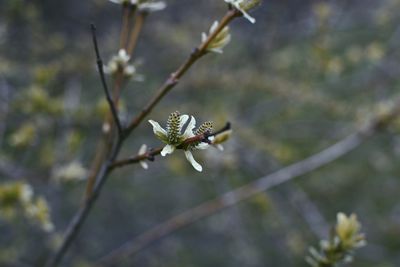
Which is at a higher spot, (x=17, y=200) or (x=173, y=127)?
(x=17, y=200)

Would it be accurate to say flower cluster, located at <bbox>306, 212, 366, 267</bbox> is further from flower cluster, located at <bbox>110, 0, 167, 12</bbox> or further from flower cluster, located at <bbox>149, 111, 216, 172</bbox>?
flower cluster, located at <bbox>110, 0, 167, 12</bbox>

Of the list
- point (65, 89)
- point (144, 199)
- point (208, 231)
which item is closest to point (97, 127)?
point (65, 89)

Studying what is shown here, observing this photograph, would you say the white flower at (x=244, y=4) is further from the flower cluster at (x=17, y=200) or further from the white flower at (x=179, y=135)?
the flower cluster at (x=17, y=200)

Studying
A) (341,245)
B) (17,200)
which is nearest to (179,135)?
(341,245)

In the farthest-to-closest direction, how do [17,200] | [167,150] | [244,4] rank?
[17,200] < [244,4] < [167,150]

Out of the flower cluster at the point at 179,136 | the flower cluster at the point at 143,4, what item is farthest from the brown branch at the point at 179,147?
the flower cluster at the point at 143,4

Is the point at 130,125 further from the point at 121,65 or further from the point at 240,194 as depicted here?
the point at 240,194
